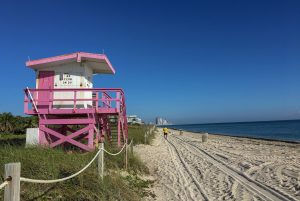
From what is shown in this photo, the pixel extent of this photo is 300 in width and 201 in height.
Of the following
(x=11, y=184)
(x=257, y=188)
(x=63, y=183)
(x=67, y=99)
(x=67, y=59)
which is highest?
(x=67, y=59)

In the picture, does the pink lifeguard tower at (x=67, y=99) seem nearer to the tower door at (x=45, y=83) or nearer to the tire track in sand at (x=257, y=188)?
the tower door at (x=45, y=83)

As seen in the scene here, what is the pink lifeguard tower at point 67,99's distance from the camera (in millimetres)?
13375

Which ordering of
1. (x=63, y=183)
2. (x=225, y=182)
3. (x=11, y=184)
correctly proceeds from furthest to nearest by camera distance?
1. (x=225, y=182)
2. (x=63, y=183)
3. (x=11, y=184)

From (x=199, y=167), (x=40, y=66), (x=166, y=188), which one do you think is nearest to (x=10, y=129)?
(x=40, y=66)

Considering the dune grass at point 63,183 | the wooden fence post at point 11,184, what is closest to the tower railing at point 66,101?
the dune grass at point 63,183

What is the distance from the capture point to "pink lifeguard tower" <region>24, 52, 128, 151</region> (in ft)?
43.9

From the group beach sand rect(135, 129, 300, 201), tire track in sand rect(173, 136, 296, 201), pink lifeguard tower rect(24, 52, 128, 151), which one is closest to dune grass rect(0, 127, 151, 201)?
beach sand rect(135, 129, 300, 201)

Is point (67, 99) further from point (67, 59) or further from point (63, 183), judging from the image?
point (63, 183)

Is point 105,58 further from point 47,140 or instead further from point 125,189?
point 125,189

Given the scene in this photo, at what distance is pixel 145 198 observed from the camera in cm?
792

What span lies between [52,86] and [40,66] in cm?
103

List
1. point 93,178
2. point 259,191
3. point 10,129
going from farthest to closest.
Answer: point 10,129, point 259,191, point 93,178

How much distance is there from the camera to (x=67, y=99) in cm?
1340

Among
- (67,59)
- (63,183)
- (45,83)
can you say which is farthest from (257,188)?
(45,83)
